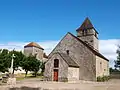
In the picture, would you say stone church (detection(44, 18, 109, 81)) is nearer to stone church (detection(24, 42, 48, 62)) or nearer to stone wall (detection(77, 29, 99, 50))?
stone wall (detection(77, 29, 99, 50))

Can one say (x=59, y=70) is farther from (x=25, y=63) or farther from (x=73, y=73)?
(x=25, y=63)

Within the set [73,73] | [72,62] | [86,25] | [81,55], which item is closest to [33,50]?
[86,25]

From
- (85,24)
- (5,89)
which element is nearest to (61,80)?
(5,89)

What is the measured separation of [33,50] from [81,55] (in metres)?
38.3

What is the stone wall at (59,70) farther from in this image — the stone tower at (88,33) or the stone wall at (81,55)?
the stone tower at (88,33)

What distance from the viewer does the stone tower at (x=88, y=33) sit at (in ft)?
135

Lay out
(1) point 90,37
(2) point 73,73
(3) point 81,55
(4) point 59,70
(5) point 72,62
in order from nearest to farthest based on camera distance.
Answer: (4) point 59,70 → (2) point 73,73 → (5) point 72,62 → (3) point 81,55 → (1) point 90,37

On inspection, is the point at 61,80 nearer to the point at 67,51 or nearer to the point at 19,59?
the point at 67,51

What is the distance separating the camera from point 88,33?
4153cm

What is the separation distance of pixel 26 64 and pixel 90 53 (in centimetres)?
1639

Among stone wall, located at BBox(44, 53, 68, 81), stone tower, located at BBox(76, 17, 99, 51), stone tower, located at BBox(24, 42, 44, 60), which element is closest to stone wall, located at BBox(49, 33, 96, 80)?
stone wall, located at BBox(44, 53, 68, 81)

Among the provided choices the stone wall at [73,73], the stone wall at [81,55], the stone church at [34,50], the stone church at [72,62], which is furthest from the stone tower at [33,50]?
the stone wall at [73,73]

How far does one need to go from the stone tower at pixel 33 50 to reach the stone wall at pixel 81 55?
113 feet

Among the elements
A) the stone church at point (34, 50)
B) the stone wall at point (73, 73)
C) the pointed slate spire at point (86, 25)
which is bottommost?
the stone wall at point (73, 73)
